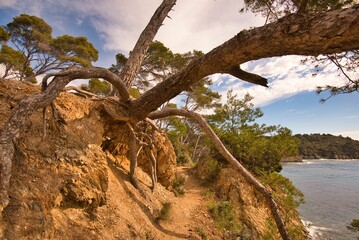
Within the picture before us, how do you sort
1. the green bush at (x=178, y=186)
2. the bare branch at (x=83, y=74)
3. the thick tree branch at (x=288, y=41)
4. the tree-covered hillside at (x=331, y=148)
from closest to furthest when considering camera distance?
the thick tree branch at (x=288, y=41)
the bare branch at (x=83, y=74)
the green bush at (x=178, y=186)
the tree-covered hillside at (x=331, y=148)

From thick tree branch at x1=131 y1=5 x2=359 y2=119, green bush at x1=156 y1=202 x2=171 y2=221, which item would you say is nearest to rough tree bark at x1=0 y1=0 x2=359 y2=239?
thick tree branch at x1=131 y1=5 x2=359 y2=119

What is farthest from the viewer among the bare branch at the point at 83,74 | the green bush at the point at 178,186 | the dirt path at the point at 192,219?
the green bush at the point at 178,186

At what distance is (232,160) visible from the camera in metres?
5.21

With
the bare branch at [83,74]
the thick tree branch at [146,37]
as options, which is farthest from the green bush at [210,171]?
the bare branch at [83,74]

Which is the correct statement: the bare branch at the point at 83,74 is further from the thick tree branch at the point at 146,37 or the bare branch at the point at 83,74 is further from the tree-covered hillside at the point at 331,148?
the tree-covered hillside at the point at 331,148

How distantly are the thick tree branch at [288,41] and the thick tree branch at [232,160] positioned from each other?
189 cm

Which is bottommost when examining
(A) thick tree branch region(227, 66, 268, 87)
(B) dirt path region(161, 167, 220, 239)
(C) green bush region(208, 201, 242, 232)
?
(C) green bush region(208, 201, 242, 232)

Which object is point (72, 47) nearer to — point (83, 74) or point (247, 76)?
point (83, 74)

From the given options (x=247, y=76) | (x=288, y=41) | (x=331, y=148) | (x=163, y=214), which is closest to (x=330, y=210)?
(x=163, y=214)

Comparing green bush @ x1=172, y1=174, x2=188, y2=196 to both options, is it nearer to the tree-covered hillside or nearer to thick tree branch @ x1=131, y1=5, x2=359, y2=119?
thick tree branch @ x1=131, y1=5, x2=359, y2=119

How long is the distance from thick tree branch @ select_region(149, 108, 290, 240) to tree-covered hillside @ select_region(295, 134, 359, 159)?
77648mm

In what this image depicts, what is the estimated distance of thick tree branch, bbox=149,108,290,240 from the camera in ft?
15.2

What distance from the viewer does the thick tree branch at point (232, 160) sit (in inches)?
183

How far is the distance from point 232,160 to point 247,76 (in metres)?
2.61
